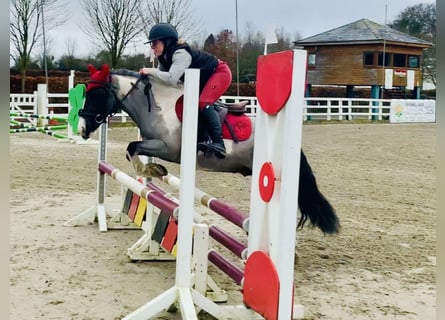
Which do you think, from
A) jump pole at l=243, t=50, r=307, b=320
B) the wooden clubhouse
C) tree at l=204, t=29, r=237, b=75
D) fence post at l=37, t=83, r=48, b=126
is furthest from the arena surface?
the wooden clubhouse

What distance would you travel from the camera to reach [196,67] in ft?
12.4

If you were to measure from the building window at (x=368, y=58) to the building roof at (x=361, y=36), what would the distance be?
1.84 ft

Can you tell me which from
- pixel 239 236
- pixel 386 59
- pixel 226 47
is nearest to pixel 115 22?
pixel 226 47

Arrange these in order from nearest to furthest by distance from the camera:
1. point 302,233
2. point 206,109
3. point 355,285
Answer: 1. point 355,285
2. point 206,109
3. point 302,233

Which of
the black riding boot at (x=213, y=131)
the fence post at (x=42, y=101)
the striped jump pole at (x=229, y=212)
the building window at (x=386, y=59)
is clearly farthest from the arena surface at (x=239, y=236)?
the building window at (x=386, y=59)

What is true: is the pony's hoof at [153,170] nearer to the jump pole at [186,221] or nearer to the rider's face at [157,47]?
the rider's face at [157,47]

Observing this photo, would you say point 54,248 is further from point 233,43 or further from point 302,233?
point 233,43

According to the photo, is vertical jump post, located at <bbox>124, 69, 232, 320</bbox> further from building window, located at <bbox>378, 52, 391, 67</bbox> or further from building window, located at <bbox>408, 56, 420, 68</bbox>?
building window, located at <bbox>408, 56, 420, 68</bbox>

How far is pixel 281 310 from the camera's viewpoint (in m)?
2.21

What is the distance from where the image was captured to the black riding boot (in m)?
3.80

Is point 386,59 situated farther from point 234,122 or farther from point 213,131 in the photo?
point 213,131

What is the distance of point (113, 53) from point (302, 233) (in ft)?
55.6

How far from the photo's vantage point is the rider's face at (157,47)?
147 inches

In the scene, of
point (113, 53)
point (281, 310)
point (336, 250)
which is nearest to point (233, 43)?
point (113, 53)
